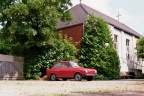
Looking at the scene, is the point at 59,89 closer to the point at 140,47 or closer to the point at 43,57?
the point at 43,57

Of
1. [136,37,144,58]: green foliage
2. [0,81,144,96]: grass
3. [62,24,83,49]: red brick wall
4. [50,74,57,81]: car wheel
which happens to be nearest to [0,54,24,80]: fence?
[50,74,57,81]: car wheel

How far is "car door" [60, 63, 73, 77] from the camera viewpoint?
70.7 ft

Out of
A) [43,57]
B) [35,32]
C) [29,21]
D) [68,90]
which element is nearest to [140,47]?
[43,57]

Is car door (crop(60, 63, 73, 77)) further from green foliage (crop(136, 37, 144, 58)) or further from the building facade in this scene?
green foliage (crop(136, 37, 144, 58))

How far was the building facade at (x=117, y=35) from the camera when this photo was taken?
28906mm

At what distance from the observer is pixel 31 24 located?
75.8 ft

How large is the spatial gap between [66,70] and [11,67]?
439cm

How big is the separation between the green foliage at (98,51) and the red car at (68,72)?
4451mm

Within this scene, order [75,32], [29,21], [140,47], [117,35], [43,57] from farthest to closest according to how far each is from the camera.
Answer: [140,47]
[117,35]
[75,32]
[43,57]
[29,21]

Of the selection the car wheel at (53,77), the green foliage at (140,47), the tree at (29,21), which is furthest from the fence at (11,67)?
the green foliage at (140,47)

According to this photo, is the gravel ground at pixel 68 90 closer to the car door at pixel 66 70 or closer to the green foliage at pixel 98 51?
the car door at pixel 66 70

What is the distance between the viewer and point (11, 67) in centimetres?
2238

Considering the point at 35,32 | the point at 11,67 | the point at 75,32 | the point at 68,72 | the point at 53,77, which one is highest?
the point at 75,32

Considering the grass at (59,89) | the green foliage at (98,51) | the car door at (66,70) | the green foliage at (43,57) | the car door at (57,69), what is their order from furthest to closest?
the green foliage at (98,51) < the green foliage at (43,57) < the car door at (57,69) < the car door at (66,70) < the grass at (59,89)
